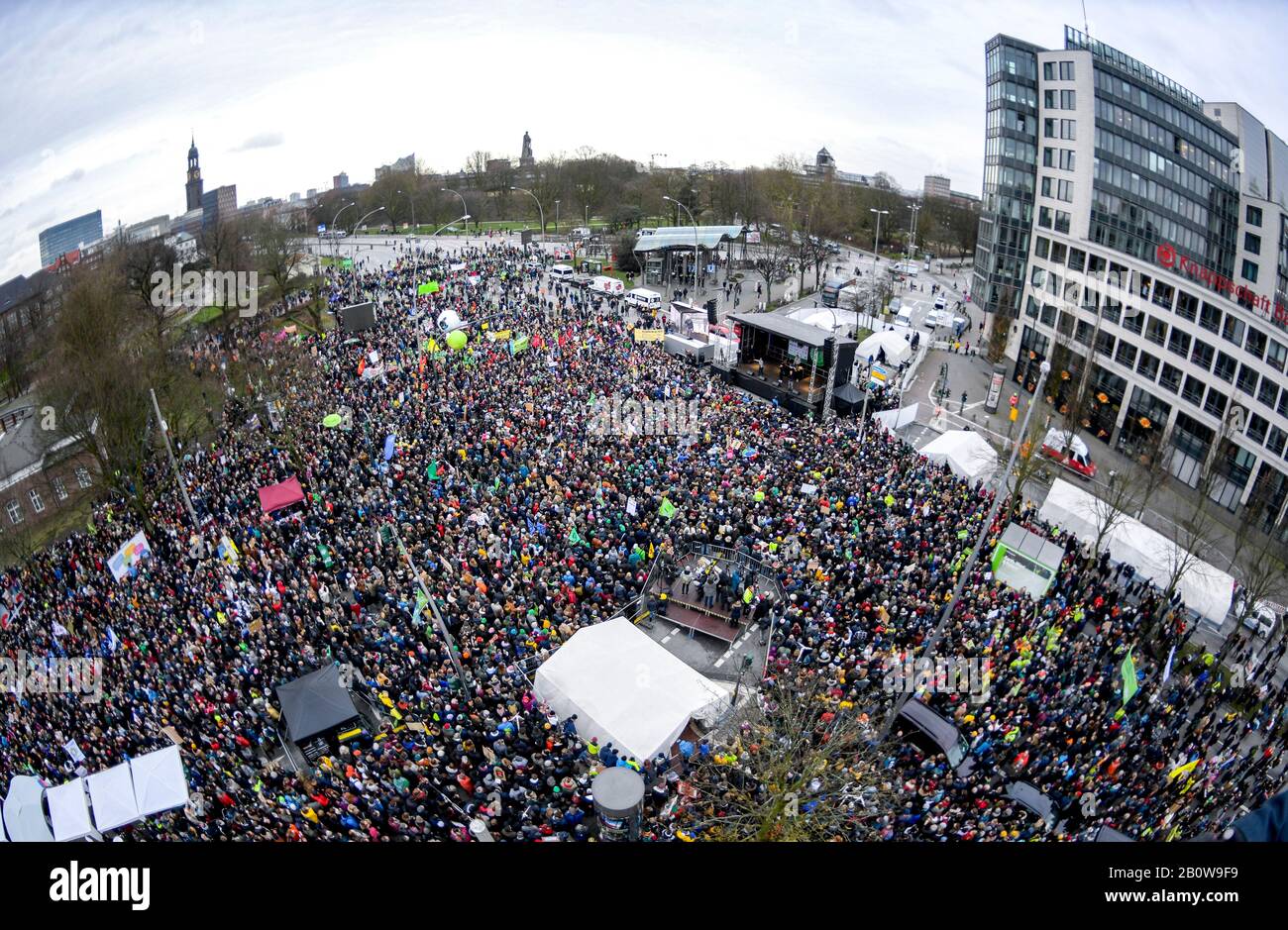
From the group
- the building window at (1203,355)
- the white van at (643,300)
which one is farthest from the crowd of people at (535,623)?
the white van at (643,300)

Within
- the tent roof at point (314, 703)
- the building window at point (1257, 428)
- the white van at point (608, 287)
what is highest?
the white van at point (608, 287)

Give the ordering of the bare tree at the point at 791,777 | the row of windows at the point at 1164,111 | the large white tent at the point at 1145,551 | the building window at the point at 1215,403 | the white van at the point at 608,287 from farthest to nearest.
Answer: the white van at the point at 608,287
the row of windows at the point at 1164,111
the building window at the point at 1215,403
the large white tent at the point at 1145,551
the bare tree at the point at 791,777

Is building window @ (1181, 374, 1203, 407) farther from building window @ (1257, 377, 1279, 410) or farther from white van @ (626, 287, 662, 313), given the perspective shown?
white van @ (626, 287, 662, 313)

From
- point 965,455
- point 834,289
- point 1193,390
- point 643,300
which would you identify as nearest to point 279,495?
point 965,455

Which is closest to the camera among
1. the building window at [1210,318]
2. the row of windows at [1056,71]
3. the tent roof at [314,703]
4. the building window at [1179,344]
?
the tent roof at [314,703]

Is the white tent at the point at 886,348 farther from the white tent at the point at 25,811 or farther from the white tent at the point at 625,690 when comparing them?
the white tent at the point at 25,811

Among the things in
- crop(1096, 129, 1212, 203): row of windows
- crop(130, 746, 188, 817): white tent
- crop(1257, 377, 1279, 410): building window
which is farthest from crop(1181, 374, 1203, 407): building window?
crop(130, 746, 188, 817): white tent
